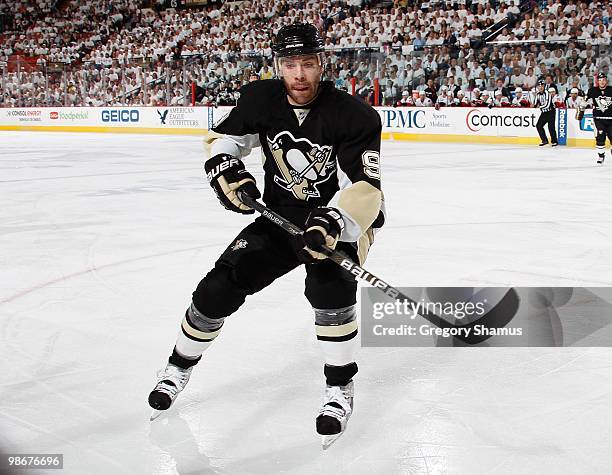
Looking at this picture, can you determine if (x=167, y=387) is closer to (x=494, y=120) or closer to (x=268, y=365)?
(x=268, y=365)

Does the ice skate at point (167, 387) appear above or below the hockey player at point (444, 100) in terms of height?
above

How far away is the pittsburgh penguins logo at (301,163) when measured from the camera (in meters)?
2.25

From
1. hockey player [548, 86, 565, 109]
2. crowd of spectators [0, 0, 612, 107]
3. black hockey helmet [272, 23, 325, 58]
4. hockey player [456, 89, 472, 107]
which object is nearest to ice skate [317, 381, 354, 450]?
black hockey helmet [272, 23, 325, 58]

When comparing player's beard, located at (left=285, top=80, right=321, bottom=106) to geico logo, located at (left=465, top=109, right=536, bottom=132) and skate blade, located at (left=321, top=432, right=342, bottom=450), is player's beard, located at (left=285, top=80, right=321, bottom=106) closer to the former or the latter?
skate blade, located at (left=321, top=432, right=342, bottom=450)

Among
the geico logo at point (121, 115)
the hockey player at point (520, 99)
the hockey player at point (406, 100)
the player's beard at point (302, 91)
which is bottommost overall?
the geico logo at point (121, 115)

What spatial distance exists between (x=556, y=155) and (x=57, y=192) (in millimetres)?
7083

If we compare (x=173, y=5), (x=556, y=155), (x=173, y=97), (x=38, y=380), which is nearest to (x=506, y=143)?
(x=556, y=155)

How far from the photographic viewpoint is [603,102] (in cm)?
1052

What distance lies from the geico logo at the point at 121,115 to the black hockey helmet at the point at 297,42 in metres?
16.5

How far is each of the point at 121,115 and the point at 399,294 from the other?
17.1 metres

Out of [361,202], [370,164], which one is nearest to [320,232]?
[361,202]

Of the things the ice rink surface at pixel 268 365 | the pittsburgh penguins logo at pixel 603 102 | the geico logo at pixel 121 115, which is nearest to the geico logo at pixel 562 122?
the pittsburgh penguins logo at pixel 603 102

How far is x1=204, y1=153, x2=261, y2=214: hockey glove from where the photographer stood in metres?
2.29

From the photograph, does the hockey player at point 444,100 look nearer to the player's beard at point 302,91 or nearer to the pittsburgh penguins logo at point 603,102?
the pittsburgh penguins logo at point 603,102
